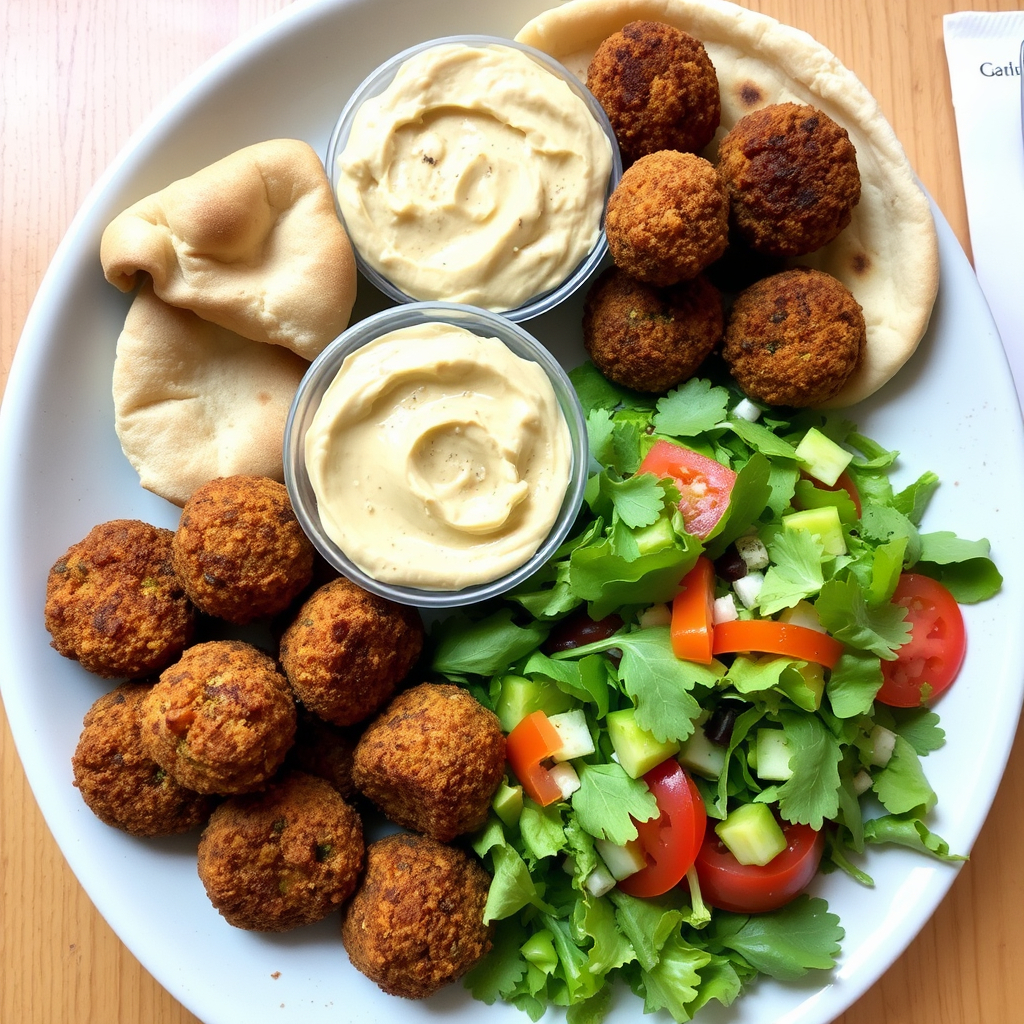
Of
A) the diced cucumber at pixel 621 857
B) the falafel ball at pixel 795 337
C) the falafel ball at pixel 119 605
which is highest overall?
the falafel ball at pixel 795 337

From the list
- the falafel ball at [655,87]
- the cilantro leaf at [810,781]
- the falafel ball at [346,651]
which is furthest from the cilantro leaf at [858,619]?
the falafel ball at [655,87]

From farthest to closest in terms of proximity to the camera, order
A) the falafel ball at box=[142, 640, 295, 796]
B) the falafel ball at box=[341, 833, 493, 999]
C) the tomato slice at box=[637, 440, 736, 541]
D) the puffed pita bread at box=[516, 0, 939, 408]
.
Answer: the puffed pita bread at box=[516, 0, 939, 408]
the tomato slice at box=[637, 440, 736, 541]
the falafel ball at box=[341, 833, 493, 999]
the falafel ball at box=[142, 640, 295, 796]

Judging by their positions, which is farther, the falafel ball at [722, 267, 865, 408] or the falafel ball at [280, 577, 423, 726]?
the falafel ball at [722, 267, 865, 408]

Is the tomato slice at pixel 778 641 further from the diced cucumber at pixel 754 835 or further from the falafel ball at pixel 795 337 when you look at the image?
the falafel ball at pixel 795 337

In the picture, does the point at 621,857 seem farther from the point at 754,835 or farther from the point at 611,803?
the point at 754,835

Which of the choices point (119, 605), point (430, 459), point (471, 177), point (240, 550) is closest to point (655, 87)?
point (471, 177)

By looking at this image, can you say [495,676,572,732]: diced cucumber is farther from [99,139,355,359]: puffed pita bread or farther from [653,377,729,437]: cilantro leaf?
[99,139,355,359]: puffed pita bread

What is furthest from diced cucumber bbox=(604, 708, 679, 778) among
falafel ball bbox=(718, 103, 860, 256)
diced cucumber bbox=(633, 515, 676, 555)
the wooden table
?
falafel ball bbox=(718, 103, 860, 256)
